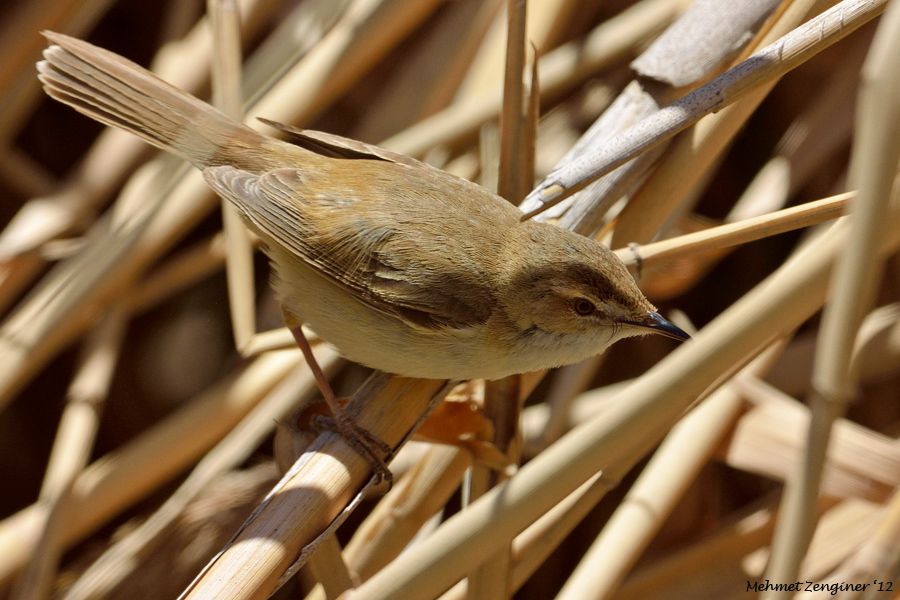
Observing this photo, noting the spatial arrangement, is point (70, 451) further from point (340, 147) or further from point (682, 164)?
point (682, 164)

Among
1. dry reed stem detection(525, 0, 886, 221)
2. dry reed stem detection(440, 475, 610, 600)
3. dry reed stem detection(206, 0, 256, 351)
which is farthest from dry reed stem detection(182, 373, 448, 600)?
dry reed stem detection(525, 0, 886, 221)

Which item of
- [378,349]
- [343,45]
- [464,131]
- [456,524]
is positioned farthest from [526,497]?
[343,45]

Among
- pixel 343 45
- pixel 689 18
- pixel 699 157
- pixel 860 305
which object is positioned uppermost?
pixel 343 45

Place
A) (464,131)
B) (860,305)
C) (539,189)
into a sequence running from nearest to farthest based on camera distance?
1. (860,305)
2. (539,189)
3. (464,131)

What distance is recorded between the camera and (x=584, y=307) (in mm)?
2299

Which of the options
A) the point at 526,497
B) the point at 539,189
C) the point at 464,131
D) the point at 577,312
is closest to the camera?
the point at 526,497

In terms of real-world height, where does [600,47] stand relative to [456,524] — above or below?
above

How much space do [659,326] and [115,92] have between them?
5.18 feet

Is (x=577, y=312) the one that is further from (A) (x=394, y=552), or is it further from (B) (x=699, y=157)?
(A) (x=394, y=552)

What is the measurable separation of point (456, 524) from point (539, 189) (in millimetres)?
975

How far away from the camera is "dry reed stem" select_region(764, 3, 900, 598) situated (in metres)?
1.15

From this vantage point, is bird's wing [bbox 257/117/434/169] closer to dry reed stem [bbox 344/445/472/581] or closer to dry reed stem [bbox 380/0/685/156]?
dry reed stem [bbox 380/0/685/156]

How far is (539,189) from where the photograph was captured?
84.7 inches

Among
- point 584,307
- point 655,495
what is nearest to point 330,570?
point 584,307
